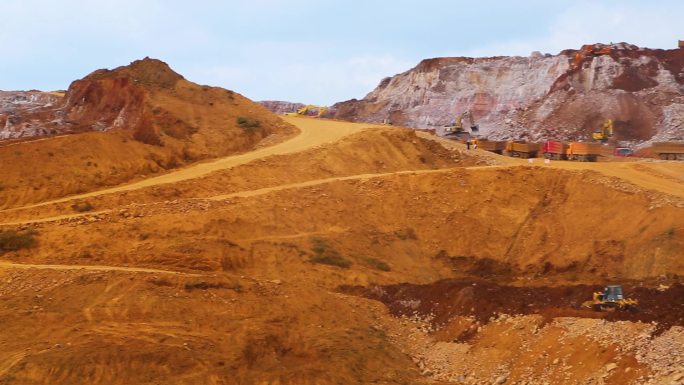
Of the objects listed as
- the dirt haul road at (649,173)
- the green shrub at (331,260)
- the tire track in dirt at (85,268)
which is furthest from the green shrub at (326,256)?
the dirt haul road at (649,173)

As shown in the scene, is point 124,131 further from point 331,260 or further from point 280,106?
point 280,106

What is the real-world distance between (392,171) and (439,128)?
44.1 m

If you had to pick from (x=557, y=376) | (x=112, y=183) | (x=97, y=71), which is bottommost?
(x=557, y=376)

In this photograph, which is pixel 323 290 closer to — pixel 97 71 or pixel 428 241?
pixel 428 241

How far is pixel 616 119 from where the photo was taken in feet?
243

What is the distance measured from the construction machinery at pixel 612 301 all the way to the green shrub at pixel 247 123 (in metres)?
23.3

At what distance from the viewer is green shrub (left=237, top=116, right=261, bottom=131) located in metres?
44.1

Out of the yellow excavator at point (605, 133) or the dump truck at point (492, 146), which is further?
the yellow excavator at point (605, 133)

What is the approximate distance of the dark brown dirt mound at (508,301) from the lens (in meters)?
23.3

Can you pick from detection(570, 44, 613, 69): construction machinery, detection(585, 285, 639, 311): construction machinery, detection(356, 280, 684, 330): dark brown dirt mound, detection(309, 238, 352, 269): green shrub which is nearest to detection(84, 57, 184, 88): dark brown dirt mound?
detection(309, 238, 352, 269): green shrub

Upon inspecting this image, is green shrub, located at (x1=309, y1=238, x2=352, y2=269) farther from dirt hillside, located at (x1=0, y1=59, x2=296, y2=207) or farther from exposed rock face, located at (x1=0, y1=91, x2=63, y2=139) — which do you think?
exposed rock face, located at (x1=0, y1=91, x2=63, y2=139)

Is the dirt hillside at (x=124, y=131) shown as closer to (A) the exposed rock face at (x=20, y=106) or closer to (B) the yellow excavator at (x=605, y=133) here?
(A) the exposed rock face at (x=20, y=106)

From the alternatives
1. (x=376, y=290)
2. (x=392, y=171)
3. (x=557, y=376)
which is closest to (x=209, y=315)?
(x=376, y=290)

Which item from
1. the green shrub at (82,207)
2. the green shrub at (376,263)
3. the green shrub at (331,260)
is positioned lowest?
the green shrub at (376,263)
